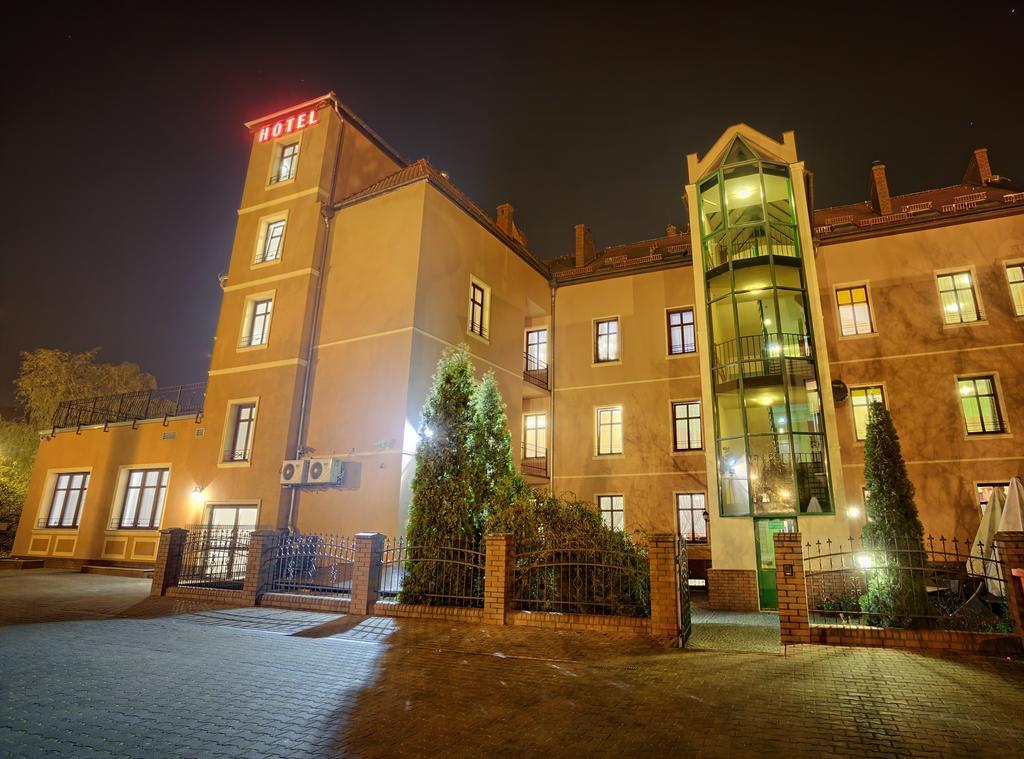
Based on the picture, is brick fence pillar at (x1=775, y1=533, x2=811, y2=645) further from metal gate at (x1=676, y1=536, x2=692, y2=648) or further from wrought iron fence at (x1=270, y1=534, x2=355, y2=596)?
wrought iron fence at (x1=270, y1=534, x2=355, y2=596)

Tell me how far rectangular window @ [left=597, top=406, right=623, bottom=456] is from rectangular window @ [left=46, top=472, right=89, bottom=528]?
18.7 metres

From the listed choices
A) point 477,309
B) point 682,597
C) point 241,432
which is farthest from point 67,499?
point 682,597

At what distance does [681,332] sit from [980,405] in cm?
838

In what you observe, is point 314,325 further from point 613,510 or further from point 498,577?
point 613,510

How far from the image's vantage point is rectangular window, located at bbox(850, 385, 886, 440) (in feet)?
54.0

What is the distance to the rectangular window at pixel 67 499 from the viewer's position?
20.8 meters

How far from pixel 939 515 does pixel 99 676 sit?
18.1 metres

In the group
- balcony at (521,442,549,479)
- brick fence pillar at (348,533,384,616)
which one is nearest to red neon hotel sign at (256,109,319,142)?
balcony at (521,442,549,479)

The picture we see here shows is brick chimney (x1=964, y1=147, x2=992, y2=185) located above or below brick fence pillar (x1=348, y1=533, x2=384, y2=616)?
above

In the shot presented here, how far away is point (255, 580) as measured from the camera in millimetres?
11766

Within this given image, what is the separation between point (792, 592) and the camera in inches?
317

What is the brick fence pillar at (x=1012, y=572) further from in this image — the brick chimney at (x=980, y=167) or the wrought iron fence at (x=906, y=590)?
the brick chimney at (x=980, y=167)

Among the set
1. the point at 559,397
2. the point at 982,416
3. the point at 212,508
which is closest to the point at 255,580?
the point at 212,508

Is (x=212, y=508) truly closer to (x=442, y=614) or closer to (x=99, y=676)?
(x=442, y=614)
